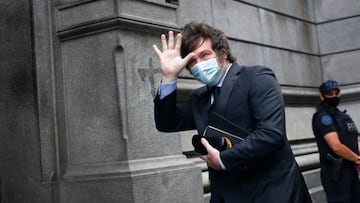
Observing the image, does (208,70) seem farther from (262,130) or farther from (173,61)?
(262,130)

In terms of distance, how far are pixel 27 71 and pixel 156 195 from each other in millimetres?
1956

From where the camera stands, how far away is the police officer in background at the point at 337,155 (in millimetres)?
5488

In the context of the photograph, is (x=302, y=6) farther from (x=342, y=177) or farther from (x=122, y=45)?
(x=122, y=45)

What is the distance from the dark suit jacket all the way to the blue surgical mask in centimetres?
7

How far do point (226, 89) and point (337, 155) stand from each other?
3270 millimetres

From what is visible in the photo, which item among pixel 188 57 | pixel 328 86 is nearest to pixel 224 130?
pixel 188 57

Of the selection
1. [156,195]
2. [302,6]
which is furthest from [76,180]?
[302,6]

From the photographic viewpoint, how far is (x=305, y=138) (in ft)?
29.1

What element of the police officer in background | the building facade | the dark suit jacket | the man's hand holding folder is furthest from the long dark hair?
the police officer in background

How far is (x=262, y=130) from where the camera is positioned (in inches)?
98.2

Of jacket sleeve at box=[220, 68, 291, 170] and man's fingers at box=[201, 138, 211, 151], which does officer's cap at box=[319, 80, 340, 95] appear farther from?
man's fingers at box=[201, 138, 211, 151]

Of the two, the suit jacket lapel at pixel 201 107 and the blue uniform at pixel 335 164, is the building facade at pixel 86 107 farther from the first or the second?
the suit jacket lapel at pixel 201 107

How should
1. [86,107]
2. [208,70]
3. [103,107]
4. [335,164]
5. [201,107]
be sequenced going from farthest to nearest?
[335,164]
[86,107]
[103,107]
[201,107]
[208,70]

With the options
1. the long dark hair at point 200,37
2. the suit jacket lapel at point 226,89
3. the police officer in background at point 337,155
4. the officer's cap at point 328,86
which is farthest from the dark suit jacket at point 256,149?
the officer's cap at point 328,86
